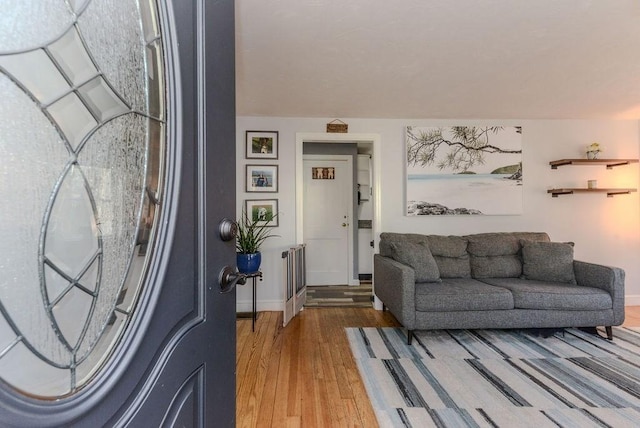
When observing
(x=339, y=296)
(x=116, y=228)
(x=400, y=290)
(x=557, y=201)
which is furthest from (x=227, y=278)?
(x=557, y=201)

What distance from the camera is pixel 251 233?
3027 mm

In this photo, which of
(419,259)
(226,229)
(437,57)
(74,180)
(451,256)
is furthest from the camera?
(451,256)

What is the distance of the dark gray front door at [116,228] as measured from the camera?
12.9 inches

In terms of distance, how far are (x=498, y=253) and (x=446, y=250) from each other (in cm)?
56

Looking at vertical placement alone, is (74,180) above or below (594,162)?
below

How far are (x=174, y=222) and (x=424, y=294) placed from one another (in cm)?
234

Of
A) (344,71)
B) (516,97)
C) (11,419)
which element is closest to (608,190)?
(516,97)

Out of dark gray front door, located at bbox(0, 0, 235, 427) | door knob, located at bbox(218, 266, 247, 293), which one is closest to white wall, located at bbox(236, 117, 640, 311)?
door knob, located at bbox(218, 266, 247, 293)

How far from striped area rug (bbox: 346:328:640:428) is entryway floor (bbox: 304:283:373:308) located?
89 cm

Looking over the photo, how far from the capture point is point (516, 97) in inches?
114

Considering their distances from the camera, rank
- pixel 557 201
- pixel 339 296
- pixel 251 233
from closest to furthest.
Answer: pixel 251 233, pixel 557 201, pixel 339 296

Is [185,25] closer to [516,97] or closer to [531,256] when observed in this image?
[516,97]

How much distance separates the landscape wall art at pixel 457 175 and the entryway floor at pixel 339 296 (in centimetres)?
130

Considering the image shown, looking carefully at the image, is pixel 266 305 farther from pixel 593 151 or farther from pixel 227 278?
pixel 593 151
